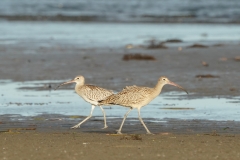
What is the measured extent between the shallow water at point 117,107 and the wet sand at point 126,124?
1.88 ft

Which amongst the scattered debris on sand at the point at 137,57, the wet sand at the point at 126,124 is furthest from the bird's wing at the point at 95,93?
the scattered debris on sand at the point at 137,57

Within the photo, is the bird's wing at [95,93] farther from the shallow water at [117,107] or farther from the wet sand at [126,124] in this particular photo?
the shallow water at [117,107]

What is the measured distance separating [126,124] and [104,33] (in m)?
20.8

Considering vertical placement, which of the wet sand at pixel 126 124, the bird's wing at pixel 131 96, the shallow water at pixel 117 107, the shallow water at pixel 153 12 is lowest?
the shallow water at pixel 117 107

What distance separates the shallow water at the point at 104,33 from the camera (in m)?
28.0

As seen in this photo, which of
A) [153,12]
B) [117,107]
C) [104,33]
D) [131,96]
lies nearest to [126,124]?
[131,96]

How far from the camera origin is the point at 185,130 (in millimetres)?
11531

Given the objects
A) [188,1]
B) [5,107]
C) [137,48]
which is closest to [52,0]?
[188,1]

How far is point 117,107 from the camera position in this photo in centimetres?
1445

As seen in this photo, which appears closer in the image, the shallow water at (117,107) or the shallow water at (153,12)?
the shallow water at (117,107)

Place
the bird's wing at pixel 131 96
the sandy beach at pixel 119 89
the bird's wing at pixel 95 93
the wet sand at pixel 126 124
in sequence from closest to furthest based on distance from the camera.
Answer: the wet sand at pixel 126 124, the sandy beach at pixel 119 89, the bird's wing at pixel 131 96, the bird's wing at pixel 95 93

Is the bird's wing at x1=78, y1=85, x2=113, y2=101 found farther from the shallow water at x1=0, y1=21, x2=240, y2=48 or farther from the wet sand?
the shallow water at x1=0, y1=21, x2=240, y2=48

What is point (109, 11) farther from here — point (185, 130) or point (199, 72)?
point (185, 130)

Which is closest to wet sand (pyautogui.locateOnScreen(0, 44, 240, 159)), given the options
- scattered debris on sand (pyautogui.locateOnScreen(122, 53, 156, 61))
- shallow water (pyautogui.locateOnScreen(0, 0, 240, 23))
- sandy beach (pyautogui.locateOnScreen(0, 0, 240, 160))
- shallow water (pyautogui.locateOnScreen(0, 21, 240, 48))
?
sandy beach (pyautogui.locateOnScreen(0, 0, 240, 160))
